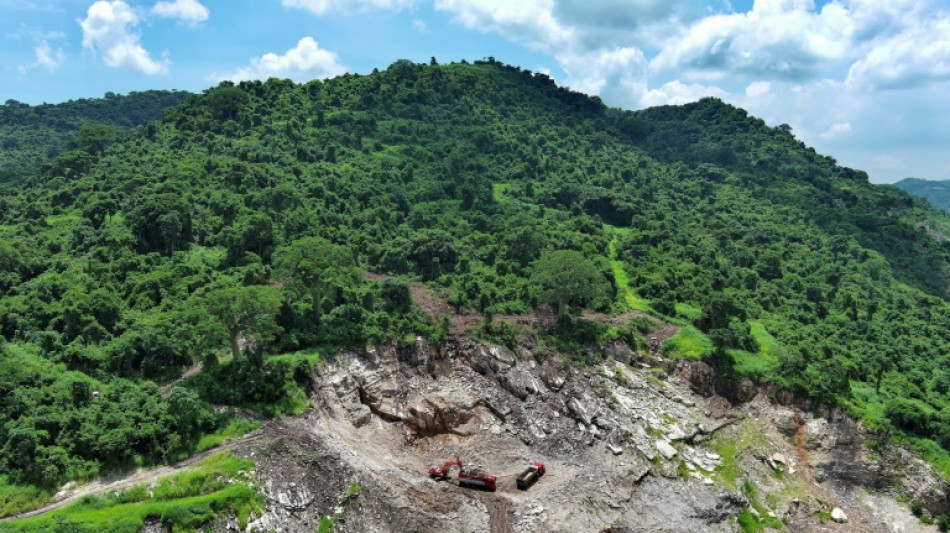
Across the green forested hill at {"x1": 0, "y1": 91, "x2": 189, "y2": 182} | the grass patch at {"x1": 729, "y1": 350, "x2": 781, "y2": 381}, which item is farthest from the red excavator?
the green forested hill at {"x1": 0, "y1": 91, "x2": 189, "y2": 182}

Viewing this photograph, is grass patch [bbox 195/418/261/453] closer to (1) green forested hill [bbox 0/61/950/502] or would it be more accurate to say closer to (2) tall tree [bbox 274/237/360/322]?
(1) green forested hill [bbox 0/61/950/502]

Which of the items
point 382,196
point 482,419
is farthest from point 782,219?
point 482,419

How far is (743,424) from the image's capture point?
167 feet

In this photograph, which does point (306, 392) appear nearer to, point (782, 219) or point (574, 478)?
point (574, 478)

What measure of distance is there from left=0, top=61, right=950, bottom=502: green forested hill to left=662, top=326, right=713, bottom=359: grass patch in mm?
508

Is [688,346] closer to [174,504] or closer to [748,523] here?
[748,523]

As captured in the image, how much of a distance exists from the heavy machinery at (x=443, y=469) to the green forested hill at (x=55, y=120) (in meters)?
113

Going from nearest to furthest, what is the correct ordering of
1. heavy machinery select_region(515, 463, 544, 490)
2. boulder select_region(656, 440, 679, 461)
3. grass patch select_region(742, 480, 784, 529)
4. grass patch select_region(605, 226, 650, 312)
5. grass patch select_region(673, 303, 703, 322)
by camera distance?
heavy machinery select_region(515, 463, 544, 490)
grass patch select_region(742, 480, 784, 529)
boulder select_region(656, 440, 679, 461)
grass patch select_region(673, 303, 703, 322)
grass patch select_region(605, 226, 650, 312)

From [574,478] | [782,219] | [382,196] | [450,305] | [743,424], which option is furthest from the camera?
[782,219]

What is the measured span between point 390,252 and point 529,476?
3442 cm

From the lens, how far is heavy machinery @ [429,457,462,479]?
1628 inches

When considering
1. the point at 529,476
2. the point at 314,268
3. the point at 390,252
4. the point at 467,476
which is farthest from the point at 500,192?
the point at 467,476

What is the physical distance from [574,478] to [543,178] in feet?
Answer: 234

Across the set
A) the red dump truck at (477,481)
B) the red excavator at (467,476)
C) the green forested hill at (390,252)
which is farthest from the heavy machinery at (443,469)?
the green forested hill at (390,252)
